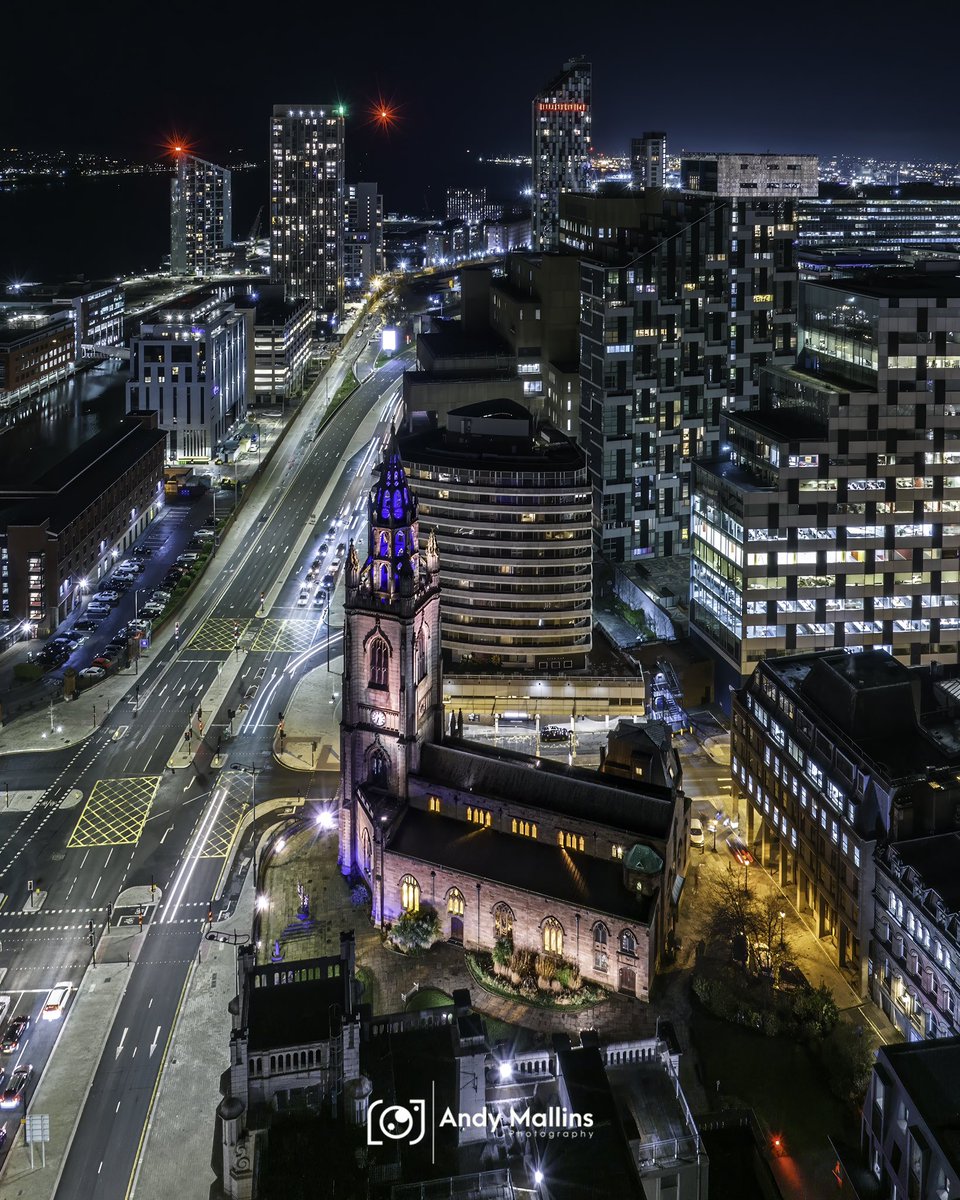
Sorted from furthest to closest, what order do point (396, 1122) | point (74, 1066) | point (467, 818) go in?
point (467, 818) < point (74, 1066) < point (396, 1122)

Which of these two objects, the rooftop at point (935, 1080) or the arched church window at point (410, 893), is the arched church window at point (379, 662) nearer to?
the arched church window at point (410, 893)

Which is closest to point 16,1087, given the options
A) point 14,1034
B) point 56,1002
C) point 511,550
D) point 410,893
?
point 14,1034

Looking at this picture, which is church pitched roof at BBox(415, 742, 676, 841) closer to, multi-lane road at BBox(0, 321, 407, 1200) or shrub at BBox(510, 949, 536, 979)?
shrub at BBox(510, 949, 536, 979)

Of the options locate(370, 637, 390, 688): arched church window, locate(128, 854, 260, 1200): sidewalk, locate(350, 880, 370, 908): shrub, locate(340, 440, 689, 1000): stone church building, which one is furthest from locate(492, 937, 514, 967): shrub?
locate(370, 637, 390, 688): arched church window

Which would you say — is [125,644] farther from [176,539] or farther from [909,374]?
[909,374]

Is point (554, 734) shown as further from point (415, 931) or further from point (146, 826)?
point (415, 931)

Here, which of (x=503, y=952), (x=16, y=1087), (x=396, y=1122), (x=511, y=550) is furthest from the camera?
(x=511, y=550)

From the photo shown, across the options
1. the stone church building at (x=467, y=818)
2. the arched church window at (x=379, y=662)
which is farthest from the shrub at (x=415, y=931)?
the arched church window at (x=379, y=662)

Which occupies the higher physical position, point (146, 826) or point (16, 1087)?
point (146, 826)
